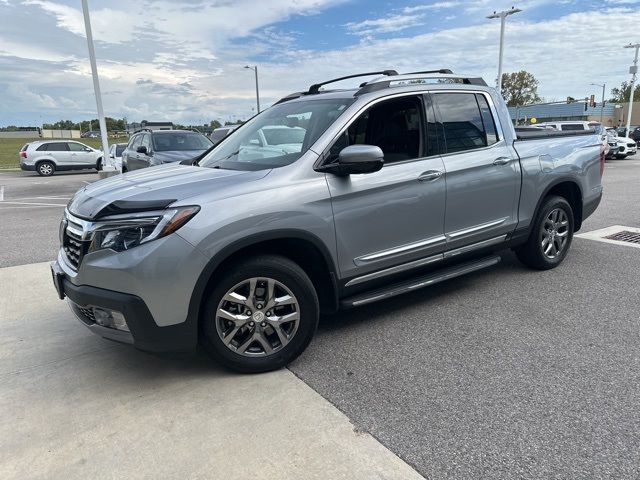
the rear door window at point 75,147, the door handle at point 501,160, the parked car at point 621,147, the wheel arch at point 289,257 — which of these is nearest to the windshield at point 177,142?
the door handle at point 501,160

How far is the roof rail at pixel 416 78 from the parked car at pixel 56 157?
73.8ft

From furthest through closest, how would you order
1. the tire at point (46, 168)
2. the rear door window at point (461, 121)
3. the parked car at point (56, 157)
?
the tire at point (46, 168)
the parked car at point (56, 157)
the rear door window at point (461, 121)

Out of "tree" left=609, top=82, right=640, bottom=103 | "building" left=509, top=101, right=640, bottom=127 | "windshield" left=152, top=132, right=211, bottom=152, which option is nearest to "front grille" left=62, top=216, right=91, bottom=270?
"windshield" left=152, top=132, right=211, bottom=152

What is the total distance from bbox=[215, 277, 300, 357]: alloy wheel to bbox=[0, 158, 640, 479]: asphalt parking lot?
229 millimetres

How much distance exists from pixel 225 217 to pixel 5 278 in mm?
3903

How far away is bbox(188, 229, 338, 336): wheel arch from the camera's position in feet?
9.53

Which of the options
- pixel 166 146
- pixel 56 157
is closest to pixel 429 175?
pixel 166 146

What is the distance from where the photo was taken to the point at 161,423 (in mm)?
2740

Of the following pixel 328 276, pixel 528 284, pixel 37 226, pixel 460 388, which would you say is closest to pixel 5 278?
pixel 37 226

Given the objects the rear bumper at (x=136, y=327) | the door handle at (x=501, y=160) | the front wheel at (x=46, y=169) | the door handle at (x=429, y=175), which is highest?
the door handle at (x=501, y=160)

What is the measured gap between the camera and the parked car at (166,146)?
10.8 m

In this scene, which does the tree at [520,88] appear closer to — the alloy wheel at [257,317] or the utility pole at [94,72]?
the utility pole at [94,72]

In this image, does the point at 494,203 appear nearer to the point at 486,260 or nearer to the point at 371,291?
the point at 486,260

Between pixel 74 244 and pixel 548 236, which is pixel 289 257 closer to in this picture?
pixel 74 244
